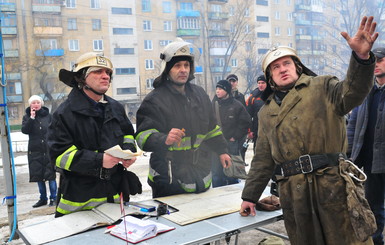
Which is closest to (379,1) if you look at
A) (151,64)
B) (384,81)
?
(151,64)

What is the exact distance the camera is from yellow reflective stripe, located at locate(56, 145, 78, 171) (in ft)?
8.25

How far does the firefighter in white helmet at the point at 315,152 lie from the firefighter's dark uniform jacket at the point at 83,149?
3.95ft

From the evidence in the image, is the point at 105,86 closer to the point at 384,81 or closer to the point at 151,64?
the point at 384,81

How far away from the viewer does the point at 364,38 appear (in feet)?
6.39

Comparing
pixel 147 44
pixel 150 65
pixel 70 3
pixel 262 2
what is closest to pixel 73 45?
pixel 70 3

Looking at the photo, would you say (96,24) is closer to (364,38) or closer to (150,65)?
(150,65)

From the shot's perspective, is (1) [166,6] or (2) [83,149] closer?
(2) [83,149]

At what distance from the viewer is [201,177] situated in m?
3.29

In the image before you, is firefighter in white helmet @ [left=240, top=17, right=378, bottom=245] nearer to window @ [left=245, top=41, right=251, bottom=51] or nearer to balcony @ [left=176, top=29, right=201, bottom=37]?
balcony @ [left=176, top=29, right=201, bottom=37]

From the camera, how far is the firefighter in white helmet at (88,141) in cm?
256

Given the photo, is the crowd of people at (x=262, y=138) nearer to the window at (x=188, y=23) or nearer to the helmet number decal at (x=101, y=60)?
the helmet number decal at (x=101, y=60)

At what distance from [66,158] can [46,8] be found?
89.2 feet

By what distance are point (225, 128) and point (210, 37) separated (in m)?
29.2

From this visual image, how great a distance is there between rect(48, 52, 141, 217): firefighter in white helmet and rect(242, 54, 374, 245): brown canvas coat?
112 centimetres
